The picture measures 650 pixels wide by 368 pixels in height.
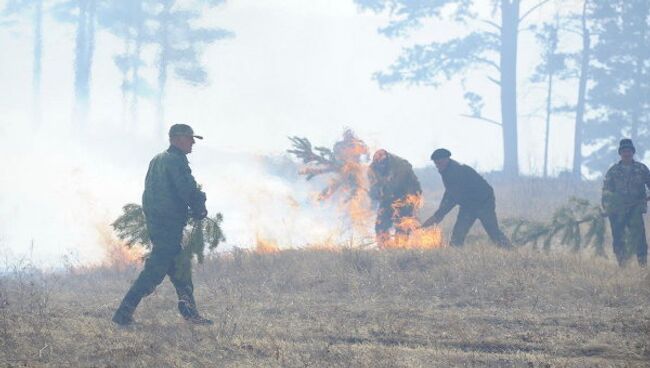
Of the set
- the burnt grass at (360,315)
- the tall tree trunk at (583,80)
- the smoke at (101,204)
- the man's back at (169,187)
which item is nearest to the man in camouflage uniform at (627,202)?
the burnt grass at (360,315)

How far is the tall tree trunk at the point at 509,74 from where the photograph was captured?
1186 inches

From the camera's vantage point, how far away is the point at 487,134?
309 ft

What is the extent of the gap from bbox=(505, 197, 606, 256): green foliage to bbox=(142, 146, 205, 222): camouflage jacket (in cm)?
654

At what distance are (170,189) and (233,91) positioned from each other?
1560 inches

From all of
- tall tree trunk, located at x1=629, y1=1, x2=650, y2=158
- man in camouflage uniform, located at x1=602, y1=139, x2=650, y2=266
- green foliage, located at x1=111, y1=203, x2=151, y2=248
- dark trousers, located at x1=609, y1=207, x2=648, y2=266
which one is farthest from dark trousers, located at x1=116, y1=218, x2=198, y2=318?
tall tree trunk, located at x1=629, y1=1, x2=650, y2=158

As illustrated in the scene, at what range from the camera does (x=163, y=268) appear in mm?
8523

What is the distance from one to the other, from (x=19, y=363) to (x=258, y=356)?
205 cm

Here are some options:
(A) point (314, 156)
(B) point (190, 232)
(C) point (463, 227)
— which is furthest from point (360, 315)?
(A) point (314, 156)

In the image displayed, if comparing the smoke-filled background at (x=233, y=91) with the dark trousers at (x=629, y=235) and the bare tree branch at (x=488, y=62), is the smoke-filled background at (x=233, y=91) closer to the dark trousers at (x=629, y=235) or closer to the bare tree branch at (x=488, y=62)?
the bare tree branch at (x=488, y=62)

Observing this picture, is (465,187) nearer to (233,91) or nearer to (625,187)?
(625,187)

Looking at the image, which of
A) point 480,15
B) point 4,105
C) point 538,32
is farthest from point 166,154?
point 4,105

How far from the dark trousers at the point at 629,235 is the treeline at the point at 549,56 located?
1529cm

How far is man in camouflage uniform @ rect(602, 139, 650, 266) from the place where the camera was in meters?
11.9

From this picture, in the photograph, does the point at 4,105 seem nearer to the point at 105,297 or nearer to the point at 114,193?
the point at 114,193
